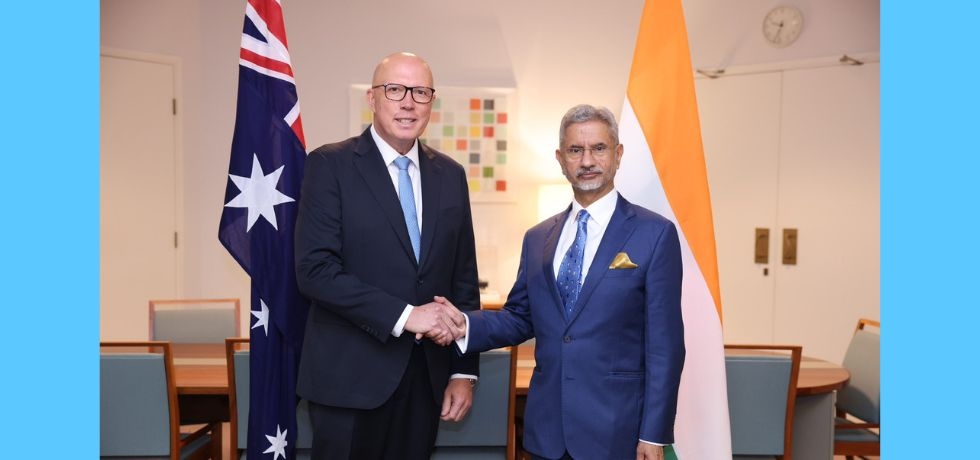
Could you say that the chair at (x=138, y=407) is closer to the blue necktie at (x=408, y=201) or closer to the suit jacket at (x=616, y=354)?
the blue necktie at (x=408, y=201)

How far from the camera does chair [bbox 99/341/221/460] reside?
2617mm

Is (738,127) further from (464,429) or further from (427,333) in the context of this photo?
(427,333)

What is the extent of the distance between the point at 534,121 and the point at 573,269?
384cm

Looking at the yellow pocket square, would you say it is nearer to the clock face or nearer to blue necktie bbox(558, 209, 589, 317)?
blue necktie bbox(558, 209, 589, 317)

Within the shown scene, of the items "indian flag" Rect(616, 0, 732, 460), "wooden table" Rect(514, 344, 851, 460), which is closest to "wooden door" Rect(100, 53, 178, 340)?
"wooden table" Rect(514, 344, 851, 460)

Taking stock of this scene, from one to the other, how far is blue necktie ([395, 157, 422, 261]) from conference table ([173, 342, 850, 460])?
86 centimetres

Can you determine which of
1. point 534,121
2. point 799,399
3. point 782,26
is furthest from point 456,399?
point 782,26

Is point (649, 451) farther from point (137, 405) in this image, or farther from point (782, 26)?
point (782, 26)

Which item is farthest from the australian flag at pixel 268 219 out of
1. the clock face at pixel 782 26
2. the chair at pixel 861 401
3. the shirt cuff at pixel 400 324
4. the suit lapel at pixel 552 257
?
the clock face at pixel 782 26

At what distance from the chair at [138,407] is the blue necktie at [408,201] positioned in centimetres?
108

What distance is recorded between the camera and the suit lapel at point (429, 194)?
2135 mm

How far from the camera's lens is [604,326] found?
6.26 ft

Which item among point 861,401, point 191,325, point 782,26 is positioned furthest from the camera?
point 782,26

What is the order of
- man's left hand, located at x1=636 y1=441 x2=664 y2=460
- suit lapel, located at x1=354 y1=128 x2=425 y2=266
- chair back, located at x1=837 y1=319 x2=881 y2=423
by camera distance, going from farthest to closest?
chair back, located at x1=837 y1=319 x2=881 y2=423 → suit lapel, located at x1=354 y1=128 x2=425 y2=266 → man's left hand, located at x1=636 y1=441 x2=664 y2=460
